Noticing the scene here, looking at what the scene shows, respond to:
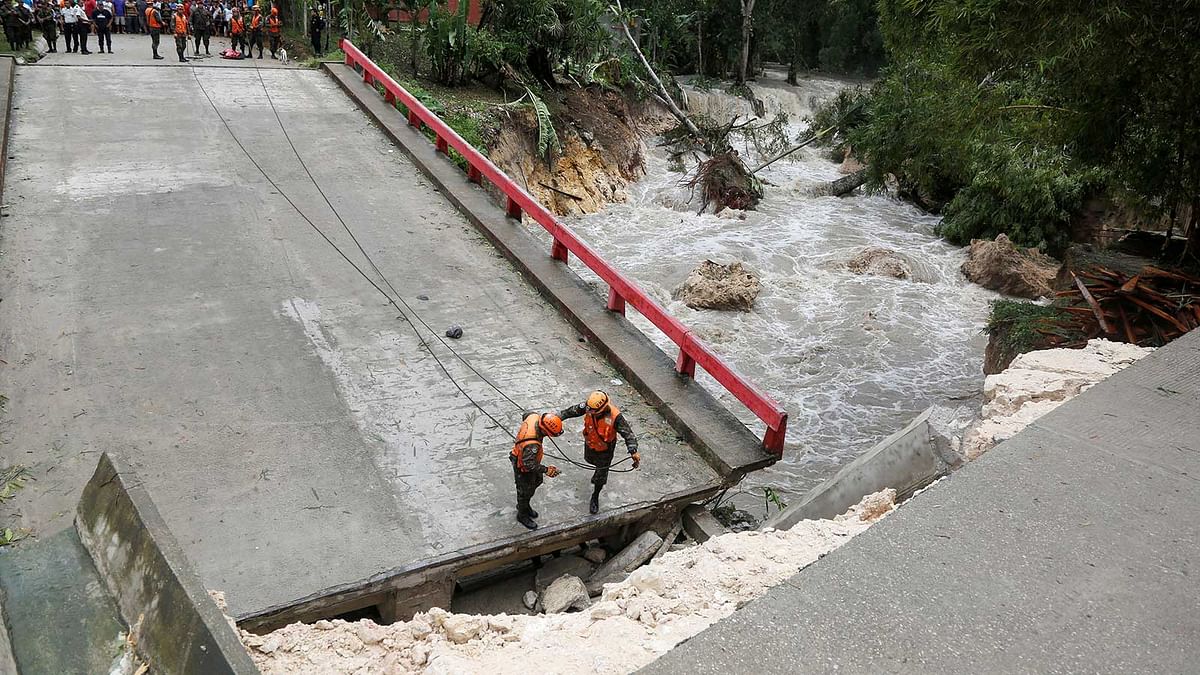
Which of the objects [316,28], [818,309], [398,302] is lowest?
[818,309]

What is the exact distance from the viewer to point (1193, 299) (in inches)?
326

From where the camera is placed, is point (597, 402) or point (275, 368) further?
point (275, 368)

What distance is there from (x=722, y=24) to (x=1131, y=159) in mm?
30025

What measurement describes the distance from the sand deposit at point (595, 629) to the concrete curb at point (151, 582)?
2.21 ft

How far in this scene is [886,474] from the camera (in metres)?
5.95

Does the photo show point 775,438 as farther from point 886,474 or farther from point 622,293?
point 622,293

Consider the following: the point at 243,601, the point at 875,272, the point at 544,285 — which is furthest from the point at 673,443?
the point at 875,272

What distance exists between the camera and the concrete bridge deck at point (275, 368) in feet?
20.7

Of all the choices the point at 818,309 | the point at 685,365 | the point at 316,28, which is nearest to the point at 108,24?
the point at 316,28

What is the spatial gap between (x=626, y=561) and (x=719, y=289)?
925 cm

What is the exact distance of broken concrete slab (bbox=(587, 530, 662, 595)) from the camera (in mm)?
6539

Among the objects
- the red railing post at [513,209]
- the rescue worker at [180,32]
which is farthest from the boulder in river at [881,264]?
the rescue worker at [180,32]

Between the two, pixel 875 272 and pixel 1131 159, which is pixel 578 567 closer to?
pixel 1131 159

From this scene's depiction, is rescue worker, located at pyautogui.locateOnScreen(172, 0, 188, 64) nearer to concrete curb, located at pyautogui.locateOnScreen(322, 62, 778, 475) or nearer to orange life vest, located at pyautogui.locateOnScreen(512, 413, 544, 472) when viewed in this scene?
concrete curb, located at pyautogui.locateOnScreen(322, 62, 778, 475)
